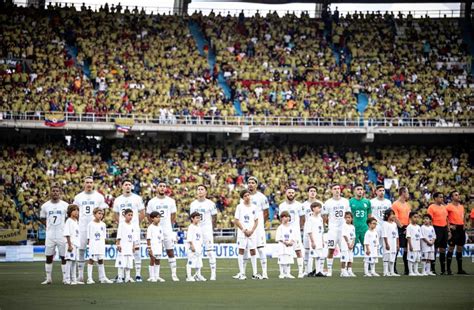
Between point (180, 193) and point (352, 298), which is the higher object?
point (180, 193)

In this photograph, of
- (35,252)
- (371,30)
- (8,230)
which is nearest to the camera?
(35,252)

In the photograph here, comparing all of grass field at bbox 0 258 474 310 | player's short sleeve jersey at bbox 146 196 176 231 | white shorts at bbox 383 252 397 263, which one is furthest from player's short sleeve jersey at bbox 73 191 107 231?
white shorts at bbox 383 252 397 263

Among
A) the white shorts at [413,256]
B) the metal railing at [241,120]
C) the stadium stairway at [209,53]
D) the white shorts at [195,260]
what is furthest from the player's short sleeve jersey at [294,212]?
the stadium stairway at [209,53]

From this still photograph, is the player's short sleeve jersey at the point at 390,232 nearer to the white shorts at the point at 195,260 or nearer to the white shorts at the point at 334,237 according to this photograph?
the white shorts at the point at 334,237

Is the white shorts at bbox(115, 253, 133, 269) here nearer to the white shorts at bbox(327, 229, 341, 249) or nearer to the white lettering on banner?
the white shorts at bbox(327, 229, 341, 249)

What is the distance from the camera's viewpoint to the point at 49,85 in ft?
158

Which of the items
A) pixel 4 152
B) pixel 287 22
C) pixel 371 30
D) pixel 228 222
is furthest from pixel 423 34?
pixel 4 152

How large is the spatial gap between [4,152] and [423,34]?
2449 cm

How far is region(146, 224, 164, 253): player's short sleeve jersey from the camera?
79.0ft

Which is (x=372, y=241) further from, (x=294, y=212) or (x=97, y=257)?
(x=97, y=257)

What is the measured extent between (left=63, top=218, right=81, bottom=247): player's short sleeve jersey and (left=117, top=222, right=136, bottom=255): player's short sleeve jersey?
1166mm

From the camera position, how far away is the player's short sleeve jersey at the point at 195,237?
79.8ft

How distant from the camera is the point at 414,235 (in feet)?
85.5

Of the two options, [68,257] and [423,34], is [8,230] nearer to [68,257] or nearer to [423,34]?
[68,257]
